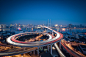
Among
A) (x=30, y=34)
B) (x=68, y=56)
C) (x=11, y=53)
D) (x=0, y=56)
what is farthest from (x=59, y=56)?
(x=30, y=34)

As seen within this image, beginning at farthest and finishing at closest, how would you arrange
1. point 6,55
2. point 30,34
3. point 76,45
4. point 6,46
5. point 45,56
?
1. point 30,34
2. point 76,45
3. point 6,46
4. point 45,56
5. point 6,55

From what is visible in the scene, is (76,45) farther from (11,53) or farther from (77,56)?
(11,53)

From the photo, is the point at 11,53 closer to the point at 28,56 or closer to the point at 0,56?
the point at 0,56

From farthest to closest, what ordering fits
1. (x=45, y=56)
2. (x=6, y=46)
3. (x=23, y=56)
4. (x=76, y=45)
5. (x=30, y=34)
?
(x=30, y=34) → (x=76, y=45) → (x=6, y=46) → (x=45, y=56) → (x=23, y=56)

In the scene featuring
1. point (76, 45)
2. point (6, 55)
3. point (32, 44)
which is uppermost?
point (32, 44)

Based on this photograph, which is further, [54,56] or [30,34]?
[30,34]

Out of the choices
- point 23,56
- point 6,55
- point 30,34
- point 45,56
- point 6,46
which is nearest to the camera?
point 6,55

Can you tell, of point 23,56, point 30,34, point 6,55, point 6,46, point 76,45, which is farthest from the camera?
point 30,34

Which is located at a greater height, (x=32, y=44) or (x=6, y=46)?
(x=32, y=44)

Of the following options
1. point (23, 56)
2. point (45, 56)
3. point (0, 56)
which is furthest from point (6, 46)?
point (45, 56)
